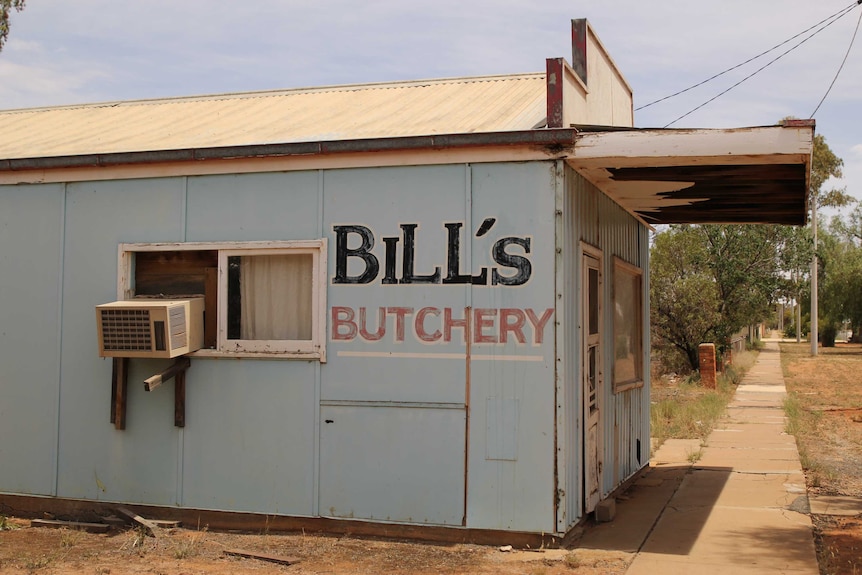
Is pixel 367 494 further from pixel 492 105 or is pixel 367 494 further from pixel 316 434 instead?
pixel 492 105

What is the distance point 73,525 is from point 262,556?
206 centimetres

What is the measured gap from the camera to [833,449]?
13.1 m

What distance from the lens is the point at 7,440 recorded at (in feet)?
27.3

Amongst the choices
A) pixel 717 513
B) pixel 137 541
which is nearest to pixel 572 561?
pixel 717 513

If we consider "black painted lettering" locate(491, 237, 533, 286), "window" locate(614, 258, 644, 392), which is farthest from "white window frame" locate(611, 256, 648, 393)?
"black painted lettering" locate(491, 237, 533, 286)

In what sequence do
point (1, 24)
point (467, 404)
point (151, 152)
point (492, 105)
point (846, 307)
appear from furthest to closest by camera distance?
point (846, 307), point (1, 24), point (492, 105), point (151, 152), point (467, 404)

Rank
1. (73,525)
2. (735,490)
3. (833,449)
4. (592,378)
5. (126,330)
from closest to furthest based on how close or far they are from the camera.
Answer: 1. (126,330)
2. (73,525)
3. (592,378)
4. (735,490)
5. (833,449)

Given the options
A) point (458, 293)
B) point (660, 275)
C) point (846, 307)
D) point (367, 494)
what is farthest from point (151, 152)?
point (846, 307)

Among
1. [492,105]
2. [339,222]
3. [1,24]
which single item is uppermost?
[1,24]

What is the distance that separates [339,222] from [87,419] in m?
2.88

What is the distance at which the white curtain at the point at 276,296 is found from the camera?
7715mm

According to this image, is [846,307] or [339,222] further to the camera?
[846,307]

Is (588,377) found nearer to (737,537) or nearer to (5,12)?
(737,537)

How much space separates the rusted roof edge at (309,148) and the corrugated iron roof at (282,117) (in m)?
0.27
